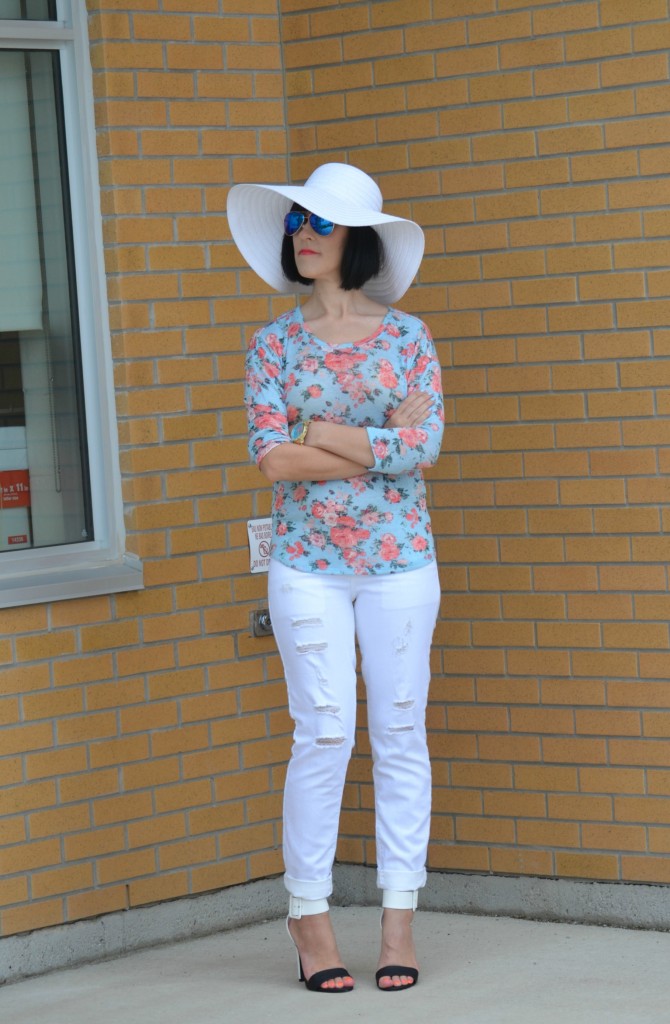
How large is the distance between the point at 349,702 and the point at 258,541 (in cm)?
102

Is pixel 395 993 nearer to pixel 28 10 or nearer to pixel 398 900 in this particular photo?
pixel 398 900

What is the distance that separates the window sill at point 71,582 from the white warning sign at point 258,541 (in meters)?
0.41

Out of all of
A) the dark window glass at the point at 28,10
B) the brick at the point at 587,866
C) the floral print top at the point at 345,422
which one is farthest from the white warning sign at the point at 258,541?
the dark window glass at the point at 28,10

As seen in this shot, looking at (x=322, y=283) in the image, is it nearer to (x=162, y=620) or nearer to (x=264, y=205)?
(x=264, y=205)

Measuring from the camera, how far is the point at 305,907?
406 centimetres

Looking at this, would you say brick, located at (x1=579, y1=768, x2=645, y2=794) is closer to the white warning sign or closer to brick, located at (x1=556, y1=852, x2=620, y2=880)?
brick, located at (x1=556, y1=852, x2=620, y2=880)

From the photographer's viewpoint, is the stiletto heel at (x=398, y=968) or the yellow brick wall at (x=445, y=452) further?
the yellow brick wall at (x=445, y=452)

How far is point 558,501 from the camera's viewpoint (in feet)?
15.2

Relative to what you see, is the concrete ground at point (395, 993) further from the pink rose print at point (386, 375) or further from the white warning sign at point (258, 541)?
the pink rose print at point (386, 375)

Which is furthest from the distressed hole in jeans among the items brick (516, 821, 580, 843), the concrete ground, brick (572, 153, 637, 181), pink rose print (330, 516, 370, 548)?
brick (572, 153, 637, 181)

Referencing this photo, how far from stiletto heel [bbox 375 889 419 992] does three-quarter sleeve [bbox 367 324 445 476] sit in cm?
114

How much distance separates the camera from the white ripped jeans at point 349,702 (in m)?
4.01

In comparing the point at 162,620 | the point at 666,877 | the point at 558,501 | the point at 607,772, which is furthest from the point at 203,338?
the point at 666,877

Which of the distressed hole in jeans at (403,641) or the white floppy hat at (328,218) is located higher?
the white floppy hat at (328,218)
